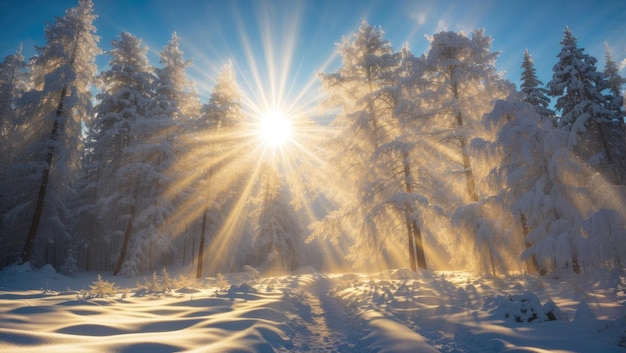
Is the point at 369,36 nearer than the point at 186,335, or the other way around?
the point at 186,335

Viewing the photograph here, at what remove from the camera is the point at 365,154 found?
14.0 meters

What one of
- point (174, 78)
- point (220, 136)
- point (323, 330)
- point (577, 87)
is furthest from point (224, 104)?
point (577, 87)

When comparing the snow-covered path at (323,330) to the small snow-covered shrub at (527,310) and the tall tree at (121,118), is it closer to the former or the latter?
the small snow-covered shrub at (527,310)

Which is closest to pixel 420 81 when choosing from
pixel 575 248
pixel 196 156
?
pixel 575 248

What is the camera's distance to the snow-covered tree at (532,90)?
21547 mm

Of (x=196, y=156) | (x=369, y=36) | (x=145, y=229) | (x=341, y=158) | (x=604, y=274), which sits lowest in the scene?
(x=604, y=274)

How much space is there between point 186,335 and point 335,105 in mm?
13492

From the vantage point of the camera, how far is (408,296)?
743 centimetres

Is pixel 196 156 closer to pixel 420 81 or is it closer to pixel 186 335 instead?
pixel 420 81

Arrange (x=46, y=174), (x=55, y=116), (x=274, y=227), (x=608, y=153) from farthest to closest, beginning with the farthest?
1. (x=274, y=227)
2. (x=608, y=153)
3. (x=55, y=116)
4. (x=46, y=174)

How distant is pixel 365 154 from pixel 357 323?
9335 mm

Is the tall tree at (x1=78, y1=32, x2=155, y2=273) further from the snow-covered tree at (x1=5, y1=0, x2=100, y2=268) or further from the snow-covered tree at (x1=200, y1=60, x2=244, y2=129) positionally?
the snow-covered tree at (x1=200, y1=60, x2=244, y2=129)

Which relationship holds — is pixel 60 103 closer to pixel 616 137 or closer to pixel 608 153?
pixel 608 153

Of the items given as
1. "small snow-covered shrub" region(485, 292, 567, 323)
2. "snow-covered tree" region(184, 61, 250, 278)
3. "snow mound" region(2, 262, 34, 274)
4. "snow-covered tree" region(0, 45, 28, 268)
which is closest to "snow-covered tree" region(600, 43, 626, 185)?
"small snow-covered shrub" region(485, 292, 567, 323)
